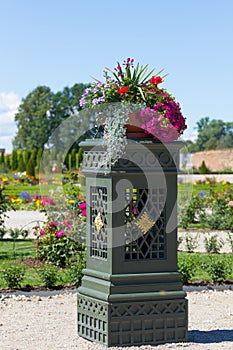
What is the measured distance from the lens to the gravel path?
5.21 meters

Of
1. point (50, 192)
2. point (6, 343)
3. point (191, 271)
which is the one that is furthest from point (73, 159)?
point (6, 343)

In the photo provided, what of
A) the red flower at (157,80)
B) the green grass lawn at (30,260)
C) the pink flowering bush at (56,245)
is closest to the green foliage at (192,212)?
the green grass lawn at (30,260)

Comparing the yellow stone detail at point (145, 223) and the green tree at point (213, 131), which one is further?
the green tree at point (213, 131)

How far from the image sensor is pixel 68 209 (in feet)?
31.7

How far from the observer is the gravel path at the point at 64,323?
521 centimetres

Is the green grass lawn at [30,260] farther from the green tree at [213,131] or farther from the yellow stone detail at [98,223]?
the green tree at [213,131]

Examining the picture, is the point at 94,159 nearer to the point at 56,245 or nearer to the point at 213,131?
the point at 56,245

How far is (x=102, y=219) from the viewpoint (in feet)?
16.9

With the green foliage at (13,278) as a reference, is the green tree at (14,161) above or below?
above

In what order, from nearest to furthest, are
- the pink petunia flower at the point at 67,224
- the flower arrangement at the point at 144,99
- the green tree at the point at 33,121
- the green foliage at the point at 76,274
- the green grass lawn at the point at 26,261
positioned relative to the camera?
the flower arrangement at the point at 144,99, the green foliage at the point at 76,274, the green grass lawn at the point at 26,261, the pink petunia flower at the point at 67,224, the green tree at the point at 33,121

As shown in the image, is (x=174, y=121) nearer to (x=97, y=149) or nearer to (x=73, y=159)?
(x=97, y=149)

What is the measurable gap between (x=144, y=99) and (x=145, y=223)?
0.98 metres

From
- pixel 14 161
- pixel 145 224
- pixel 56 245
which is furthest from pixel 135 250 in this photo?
pixel 14 161

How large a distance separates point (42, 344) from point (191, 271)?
306cm
